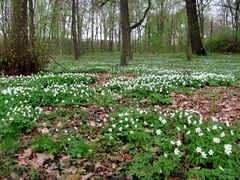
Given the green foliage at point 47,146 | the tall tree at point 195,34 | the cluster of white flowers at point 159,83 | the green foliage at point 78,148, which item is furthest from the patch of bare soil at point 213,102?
the tall tree at point 195,34

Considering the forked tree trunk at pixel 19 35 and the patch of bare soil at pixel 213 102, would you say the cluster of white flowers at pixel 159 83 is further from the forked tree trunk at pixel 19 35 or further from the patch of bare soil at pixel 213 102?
the forked tree trunk at pixel 19 35

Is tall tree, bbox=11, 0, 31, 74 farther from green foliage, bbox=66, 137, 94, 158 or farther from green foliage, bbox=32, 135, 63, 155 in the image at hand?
green foliage, bbox=66, 137, 94, 158

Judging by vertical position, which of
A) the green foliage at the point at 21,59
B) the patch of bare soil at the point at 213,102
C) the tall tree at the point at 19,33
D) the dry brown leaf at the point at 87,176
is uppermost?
the tall tree at the point at 19,33

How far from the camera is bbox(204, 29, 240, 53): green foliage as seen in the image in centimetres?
3369

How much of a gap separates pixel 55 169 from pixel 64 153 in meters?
0.38

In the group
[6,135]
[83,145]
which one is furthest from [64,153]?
[6,135]

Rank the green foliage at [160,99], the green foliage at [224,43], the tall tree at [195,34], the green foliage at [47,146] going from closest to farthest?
the green foliage at [47,146] → the green foliage at [160,99] → the tall tree at [195,34] → the green foliage at [224,43]

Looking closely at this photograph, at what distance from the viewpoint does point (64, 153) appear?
4363 millimetres

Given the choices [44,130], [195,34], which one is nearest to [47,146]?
[44,130]

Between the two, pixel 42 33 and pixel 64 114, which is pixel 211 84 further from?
pixel 42 33

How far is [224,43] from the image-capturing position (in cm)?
3469

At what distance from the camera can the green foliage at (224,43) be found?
3369 centimetres

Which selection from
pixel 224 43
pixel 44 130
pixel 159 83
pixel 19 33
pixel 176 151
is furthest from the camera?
pixel 224 43

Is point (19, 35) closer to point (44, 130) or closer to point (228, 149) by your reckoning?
point (44, 130)
